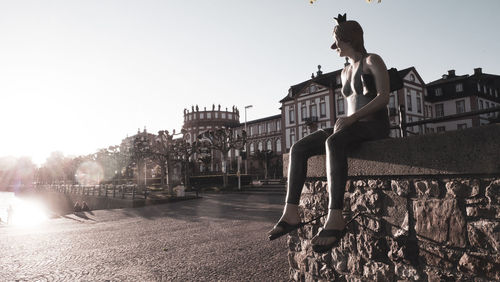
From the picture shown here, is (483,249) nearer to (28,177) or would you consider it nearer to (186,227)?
(186,227)

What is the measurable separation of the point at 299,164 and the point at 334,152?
1.46 feet

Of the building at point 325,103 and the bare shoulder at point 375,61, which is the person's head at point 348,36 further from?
the building at point 325,103

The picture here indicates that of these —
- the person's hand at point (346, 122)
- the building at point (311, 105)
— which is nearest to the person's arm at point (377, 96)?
the person's hand at point (346, 122)

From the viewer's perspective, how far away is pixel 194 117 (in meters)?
86.1

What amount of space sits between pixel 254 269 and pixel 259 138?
62.0 metres

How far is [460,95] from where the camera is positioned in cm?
4603

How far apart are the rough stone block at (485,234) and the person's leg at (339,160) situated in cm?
87

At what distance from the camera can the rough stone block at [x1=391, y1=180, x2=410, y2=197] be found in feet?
8.89

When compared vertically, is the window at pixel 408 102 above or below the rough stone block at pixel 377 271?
above

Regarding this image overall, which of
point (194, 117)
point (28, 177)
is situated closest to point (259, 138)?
point (194, 117)

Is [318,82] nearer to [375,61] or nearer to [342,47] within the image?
[342,47]

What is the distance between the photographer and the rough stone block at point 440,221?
2391mm

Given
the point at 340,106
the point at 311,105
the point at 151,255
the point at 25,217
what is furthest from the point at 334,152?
the point at 311,105

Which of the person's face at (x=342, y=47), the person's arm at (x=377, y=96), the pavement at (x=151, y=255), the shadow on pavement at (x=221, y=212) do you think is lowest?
the shadow on pavement at (x=221, y=212)
